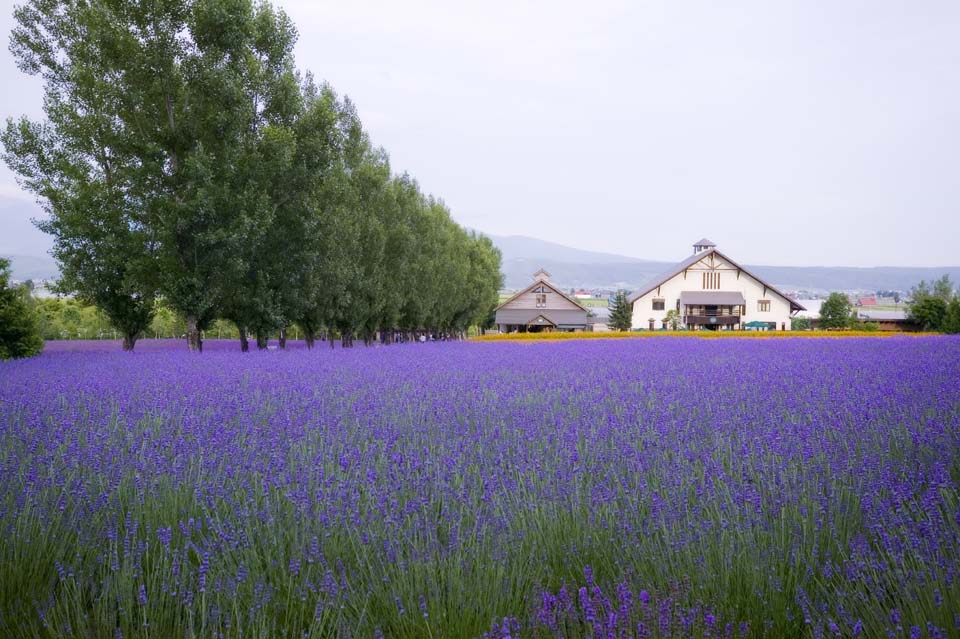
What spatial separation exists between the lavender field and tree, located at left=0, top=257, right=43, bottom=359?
12281mm

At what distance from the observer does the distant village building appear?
7666 centimetres

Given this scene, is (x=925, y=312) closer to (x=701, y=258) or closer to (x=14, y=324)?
(x=701, y=258)

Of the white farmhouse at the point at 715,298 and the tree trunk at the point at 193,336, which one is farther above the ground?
the white farmhouse at the point at 715,298

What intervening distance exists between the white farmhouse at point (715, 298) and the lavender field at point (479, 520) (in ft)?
216

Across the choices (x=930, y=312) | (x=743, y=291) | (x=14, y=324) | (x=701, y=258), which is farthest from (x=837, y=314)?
(x=14, y=324)

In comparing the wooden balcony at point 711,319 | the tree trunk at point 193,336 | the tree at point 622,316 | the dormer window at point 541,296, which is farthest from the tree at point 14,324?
the dormer window at point 541,296

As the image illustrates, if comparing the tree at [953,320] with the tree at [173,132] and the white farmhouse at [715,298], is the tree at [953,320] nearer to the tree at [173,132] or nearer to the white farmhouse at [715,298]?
the white farmhouse at [715,298]

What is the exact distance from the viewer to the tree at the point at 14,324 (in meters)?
16.8

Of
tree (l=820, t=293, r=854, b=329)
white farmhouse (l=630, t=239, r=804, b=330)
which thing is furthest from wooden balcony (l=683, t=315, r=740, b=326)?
tree (l=820, t=293, r=854, b=329)

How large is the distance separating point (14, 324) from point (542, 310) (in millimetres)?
63783

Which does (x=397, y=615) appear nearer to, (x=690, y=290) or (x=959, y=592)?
(x=959, y=592)

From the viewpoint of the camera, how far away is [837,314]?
187 feet

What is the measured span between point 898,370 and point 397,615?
1014cm

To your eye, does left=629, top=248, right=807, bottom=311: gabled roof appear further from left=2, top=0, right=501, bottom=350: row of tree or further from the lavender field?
the lavender field
